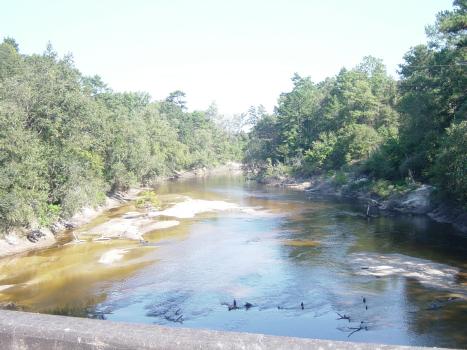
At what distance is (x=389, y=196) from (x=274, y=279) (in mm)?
30037

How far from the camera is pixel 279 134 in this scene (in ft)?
326

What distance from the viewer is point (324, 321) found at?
2109 centimetres

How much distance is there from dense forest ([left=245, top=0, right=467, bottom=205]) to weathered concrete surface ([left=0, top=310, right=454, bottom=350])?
1340 inches

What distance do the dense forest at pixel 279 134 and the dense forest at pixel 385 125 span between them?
163 mm

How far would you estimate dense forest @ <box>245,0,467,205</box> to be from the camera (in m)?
41.2

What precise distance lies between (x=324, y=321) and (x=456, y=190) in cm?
2096

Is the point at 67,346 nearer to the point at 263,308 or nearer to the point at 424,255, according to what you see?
the point at 263,308

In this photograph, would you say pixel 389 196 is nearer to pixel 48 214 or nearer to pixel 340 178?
pixel 340 178

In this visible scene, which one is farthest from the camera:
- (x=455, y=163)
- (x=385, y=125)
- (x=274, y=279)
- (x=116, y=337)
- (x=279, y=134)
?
(x=279, y=134)

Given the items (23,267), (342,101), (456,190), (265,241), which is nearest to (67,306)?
(23,267)

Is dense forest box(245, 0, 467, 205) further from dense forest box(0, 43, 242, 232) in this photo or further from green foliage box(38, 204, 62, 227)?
green foliage box(38, 204, 62, 227)

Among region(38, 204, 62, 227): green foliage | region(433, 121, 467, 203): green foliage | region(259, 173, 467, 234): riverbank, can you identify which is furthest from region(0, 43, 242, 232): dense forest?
region(433, 121, 467, 203): green foliage

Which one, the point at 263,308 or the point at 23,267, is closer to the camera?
the point at 263,308

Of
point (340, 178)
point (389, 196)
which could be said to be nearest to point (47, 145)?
point (389, 196)
